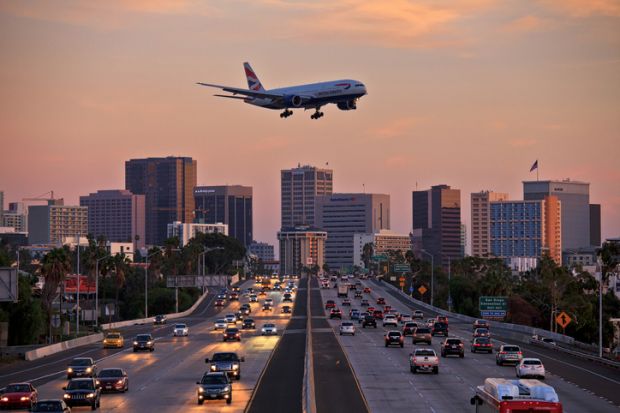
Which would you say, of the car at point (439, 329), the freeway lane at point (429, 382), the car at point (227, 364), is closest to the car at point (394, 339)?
the freeway lane at point (429, 382)

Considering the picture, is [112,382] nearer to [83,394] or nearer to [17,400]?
[83,394]

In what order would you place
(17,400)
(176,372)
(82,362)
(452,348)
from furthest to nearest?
1. (452,348)
2. (176,372)
3. (82,362)
4. (17,400)

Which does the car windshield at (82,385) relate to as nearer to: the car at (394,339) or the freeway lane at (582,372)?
the freeway lane at (582,372)

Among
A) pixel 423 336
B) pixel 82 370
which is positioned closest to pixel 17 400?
pixel 82 370

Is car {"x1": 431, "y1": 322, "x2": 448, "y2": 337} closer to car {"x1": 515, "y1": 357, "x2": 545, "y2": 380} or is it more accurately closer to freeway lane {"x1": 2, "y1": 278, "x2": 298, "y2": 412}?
freeway lane {"x1": 2, "y1": 278, "x2": 298, "y2": 412}

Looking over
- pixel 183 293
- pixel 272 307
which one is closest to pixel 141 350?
pixel 272 307

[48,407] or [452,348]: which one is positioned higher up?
[48,407]
